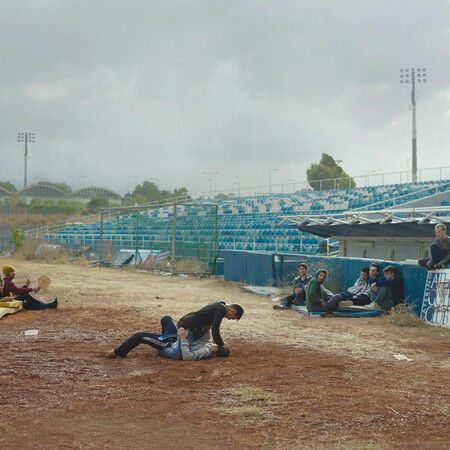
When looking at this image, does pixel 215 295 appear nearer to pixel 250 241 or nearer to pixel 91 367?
pixel 91 367

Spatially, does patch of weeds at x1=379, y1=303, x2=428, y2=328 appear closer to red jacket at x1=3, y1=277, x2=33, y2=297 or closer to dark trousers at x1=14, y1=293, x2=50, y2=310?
dark trousers at x1=14, y1=293, x2=50, y2=310

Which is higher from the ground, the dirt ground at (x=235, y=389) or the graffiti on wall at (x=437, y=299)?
the graffiti on wall at (x=437, y=299)

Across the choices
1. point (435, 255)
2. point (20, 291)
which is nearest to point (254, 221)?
point (20, 291)

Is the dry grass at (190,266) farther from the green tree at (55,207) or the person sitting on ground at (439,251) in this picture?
the green tree at (55,207)

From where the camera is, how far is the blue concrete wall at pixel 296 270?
12.3 metres

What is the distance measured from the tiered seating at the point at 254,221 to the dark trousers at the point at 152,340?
1363 centimetres

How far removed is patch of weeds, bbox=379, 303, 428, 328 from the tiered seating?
10.1m

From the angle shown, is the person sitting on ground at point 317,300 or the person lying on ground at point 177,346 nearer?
the person lying on ground at point 177,346

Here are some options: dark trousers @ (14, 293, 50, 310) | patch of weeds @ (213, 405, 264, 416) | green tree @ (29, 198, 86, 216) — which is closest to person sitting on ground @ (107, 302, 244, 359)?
patch of weeds @ (213, 405, 264, 416)

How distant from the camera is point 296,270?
18.0m

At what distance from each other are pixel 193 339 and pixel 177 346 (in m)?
0.24

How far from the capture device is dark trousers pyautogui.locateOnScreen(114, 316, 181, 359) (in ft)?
27.0

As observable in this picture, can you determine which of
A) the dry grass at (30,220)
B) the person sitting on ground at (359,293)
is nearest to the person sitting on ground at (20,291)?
the person sitting on ground at (359,293)

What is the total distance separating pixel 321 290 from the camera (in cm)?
1364
